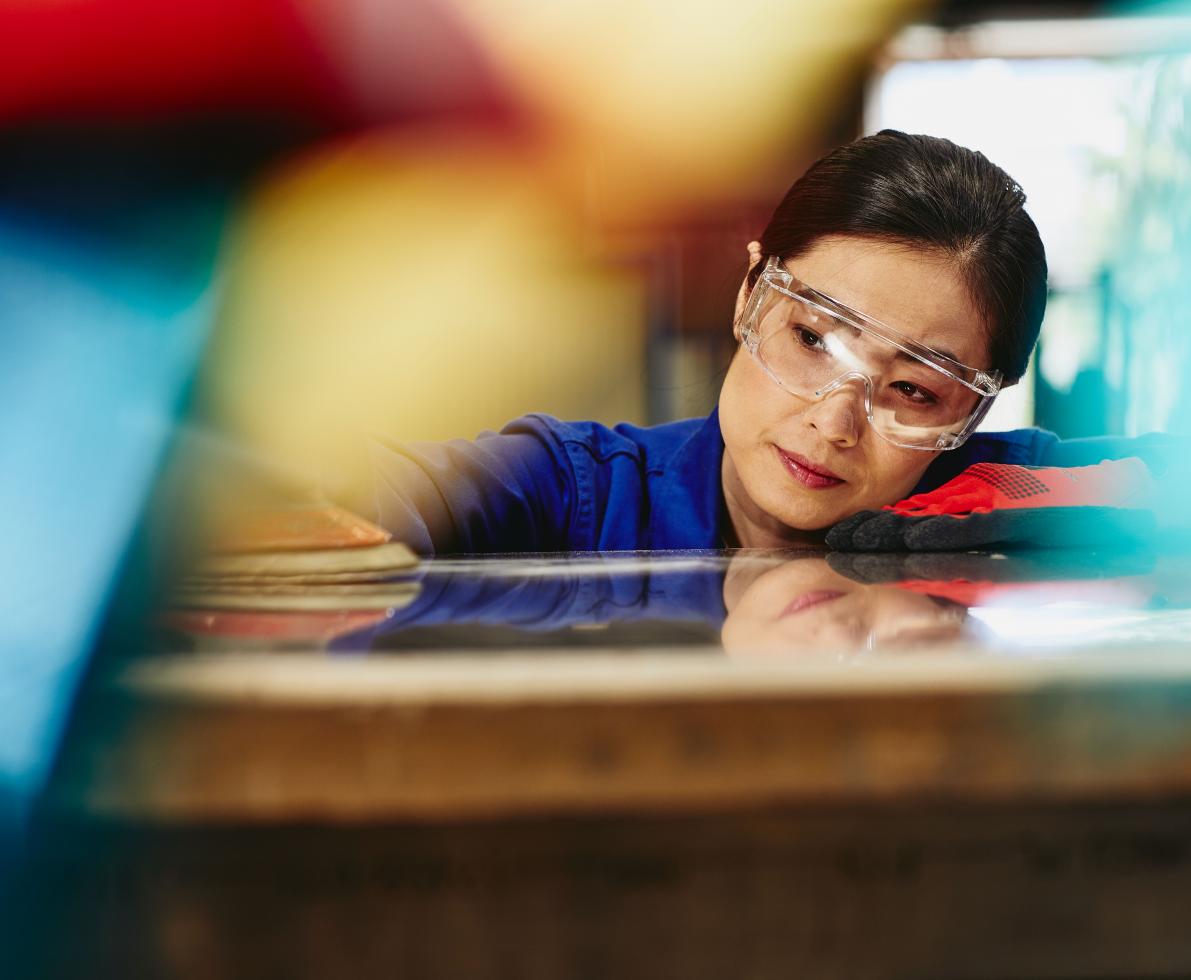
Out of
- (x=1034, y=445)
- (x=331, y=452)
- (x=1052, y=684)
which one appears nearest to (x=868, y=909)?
(x=1052, y=684)

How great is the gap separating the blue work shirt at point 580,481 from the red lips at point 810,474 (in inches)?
8.1

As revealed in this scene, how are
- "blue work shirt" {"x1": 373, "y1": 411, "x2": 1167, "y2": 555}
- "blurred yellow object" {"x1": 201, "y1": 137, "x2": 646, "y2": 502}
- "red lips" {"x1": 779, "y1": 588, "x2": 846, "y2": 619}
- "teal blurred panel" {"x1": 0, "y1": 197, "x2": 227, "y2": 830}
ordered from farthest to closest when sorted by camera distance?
"blurred yellow object" {"x1": 201, "y1": 137, "x2": 646, "y2": 502}, "blue work shirt" {"x1": 373, "y1": 411, "x2": 1167, "y2": 555}, "red lips" {"x1": 779, "y1": 588, "x2": 846, "y2": 619}, "teal blurred panel" {"x1": 0, "y1": 197, "x2": 227, "y2": 830}

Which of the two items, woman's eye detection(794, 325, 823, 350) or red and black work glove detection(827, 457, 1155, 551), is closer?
red and black work glove detection(827, 457, 1155, 551)

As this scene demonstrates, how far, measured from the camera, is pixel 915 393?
113 cm

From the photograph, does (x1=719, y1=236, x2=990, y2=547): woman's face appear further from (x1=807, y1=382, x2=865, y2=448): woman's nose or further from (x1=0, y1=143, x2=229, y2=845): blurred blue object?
(x1=0, y1=143, x2=229, y2=845): blurred blue object

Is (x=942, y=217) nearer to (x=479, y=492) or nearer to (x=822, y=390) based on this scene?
(x=822, y=390)

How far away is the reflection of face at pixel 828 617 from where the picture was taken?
1.32ft

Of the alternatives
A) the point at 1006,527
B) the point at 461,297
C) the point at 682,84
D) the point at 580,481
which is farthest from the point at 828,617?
the point at 682,84

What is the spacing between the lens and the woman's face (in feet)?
3.67

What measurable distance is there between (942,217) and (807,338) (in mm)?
236

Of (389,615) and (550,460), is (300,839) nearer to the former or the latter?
(389,615)

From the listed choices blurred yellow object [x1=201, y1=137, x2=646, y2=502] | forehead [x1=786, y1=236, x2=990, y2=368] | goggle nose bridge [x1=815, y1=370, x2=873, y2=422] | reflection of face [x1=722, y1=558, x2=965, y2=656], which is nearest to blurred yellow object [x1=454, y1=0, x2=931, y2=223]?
blurred yellow object [x1=201, y1=137, x2=646, y2=502]

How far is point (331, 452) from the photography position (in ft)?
2.88

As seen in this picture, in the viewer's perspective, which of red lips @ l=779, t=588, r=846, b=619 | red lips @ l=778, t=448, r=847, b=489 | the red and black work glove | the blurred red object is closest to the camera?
red lips @ l=779, t=588, r=846, b=619
